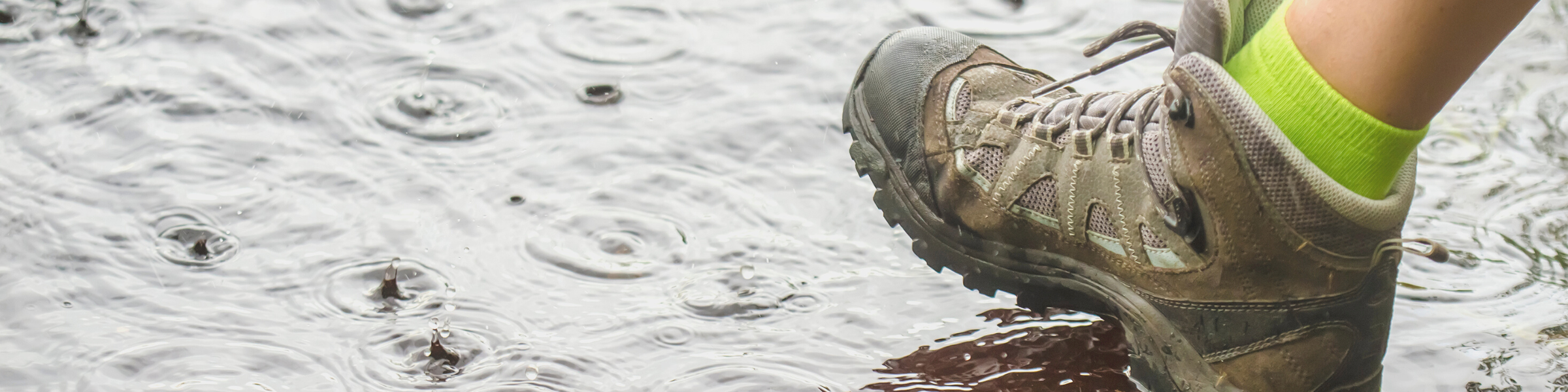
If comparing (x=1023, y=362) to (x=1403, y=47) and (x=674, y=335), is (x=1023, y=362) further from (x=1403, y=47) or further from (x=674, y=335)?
(x=1403, y=47)

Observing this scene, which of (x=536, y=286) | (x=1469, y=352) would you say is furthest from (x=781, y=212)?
(x=1469, y=352)

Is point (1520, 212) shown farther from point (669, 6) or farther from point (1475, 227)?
point (669, 6)

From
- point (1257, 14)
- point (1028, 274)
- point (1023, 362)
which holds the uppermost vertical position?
point (1257, 14)

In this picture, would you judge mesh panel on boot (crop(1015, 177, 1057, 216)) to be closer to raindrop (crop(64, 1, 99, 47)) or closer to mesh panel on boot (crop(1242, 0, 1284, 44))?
mesh panel on boot (crop(1242, 0, 1284, 44))

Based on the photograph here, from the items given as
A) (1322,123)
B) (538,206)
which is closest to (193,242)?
(538,206)

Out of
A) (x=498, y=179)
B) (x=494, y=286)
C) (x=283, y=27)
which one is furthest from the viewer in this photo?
(x=283, y=27)

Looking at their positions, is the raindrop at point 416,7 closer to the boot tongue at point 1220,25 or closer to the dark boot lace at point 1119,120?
the dark boot lace at point 1119,120

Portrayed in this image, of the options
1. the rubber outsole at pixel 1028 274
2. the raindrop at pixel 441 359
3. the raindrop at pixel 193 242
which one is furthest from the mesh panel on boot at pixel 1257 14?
the raindrop at pixel 193 242
